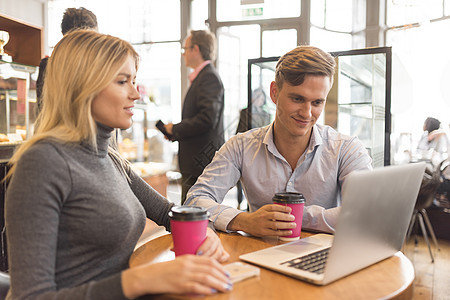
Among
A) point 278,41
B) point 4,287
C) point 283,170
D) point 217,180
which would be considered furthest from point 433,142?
point 4,287

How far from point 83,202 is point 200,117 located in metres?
2.07

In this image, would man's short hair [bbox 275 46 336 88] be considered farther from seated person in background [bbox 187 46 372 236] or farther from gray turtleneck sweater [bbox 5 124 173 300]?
gray turtleneck sweater [bbox 5 124 173 300]

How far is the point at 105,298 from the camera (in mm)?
854

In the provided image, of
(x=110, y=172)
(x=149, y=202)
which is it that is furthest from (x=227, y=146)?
(x=110, y=172)

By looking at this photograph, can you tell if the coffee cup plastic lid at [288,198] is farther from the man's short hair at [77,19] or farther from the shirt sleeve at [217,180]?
the man's short hair at [77,19]

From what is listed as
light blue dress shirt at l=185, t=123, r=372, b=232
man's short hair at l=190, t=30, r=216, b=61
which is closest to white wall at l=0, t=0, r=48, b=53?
man's short hair at l=190, t=30, r=216, b=61

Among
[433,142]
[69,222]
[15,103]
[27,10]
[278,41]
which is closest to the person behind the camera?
[69,222]

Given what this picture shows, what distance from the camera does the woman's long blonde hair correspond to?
3.50 feet

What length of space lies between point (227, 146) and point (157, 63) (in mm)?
5283

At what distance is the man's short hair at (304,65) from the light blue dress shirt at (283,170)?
0.24m

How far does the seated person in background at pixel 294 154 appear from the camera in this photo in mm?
1558

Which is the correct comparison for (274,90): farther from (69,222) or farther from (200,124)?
(200,124)

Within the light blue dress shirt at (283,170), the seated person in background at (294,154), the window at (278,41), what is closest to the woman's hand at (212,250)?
the seated person in background at (294,154)

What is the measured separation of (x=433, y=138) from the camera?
15.1 feet
